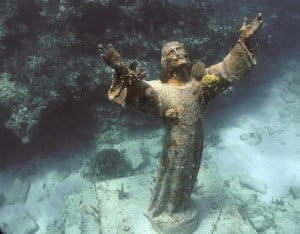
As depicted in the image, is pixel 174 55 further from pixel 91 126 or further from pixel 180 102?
pixel 91 126

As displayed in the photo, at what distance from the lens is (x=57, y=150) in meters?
8.02

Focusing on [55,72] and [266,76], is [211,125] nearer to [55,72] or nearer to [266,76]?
[266,76]

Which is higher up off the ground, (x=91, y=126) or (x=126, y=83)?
(x=126, y=83)

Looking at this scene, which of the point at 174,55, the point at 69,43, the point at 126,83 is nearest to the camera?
the point at 126,83

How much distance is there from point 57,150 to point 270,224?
499cm

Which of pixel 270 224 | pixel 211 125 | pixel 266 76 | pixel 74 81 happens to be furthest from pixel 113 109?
pixel 266 76

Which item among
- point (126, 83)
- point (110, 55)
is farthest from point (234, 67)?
point (110, 55)

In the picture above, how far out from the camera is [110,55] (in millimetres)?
2830

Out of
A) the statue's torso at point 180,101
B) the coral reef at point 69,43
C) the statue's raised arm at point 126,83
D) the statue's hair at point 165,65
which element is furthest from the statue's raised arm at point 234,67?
the coral reef at point 69,43

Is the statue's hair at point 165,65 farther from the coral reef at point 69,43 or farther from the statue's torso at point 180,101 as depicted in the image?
the coral reef at point 69,43

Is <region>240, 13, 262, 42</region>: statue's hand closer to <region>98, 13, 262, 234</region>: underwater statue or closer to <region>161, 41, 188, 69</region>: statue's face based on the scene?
<region>98, 13, 262, 234</region>: underwater statue

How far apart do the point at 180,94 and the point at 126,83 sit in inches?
32.0

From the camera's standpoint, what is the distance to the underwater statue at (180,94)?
3.24m

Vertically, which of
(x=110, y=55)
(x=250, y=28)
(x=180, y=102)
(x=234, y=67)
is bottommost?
(x=180, y=102)
